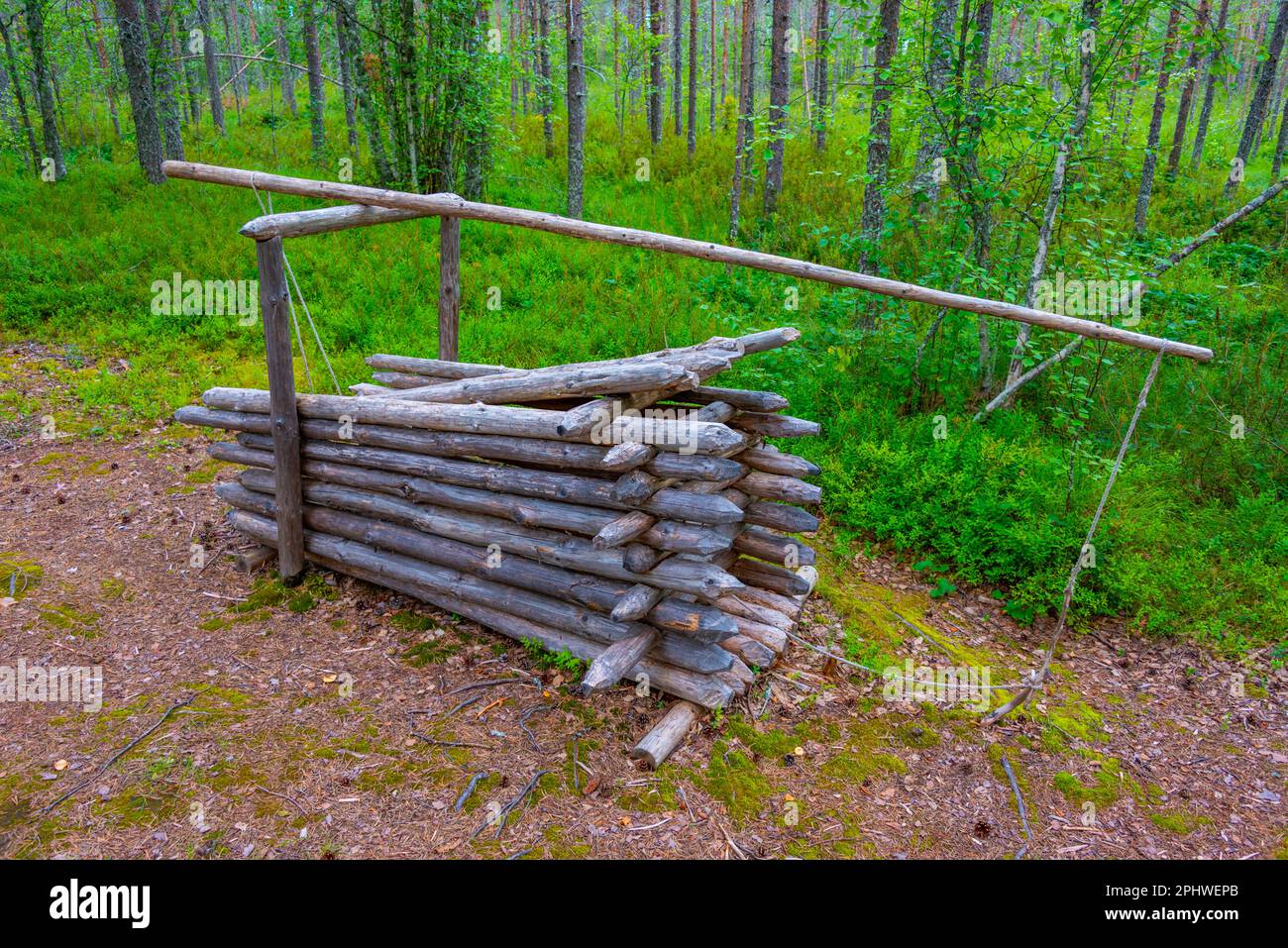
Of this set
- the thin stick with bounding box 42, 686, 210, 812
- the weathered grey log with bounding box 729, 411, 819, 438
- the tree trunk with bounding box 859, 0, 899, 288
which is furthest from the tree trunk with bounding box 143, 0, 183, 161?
the weathered grey log with bounding box 729, 411, 819, 438

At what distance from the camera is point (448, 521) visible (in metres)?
5.31

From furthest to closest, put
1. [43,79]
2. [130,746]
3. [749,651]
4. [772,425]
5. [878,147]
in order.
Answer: [43,79] → [878,147] → [772,425] → [749,651] → [130,746]

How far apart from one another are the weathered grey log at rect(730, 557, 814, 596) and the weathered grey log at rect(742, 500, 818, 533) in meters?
0.37

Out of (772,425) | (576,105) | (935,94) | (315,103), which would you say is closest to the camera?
(772,425)

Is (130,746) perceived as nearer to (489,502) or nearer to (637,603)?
(489,502)

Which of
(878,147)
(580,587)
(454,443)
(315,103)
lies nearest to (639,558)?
(580,587)

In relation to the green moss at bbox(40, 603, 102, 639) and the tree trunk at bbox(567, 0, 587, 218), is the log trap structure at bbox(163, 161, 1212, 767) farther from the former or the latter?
the tree trunk at bbox(567, 0, 587, 218)

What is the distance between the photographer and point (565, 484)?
4668 mm

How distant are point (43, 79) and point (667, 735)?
16.4 metres

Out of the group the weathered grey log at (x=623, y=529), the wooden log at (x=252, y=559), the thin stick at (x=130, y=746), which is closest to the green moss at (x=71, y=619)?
the wooden log at (x=252, y=559)

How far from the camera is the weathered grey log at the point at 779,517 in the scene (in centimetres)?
511

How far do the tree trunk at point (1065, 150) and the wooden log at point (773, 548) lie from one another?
3.33 m

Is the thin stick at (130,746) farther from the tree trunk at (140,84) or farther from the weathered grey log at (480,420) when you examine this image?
the tree trunk at (140,84)

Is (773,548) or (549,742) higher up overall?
(773,548)
